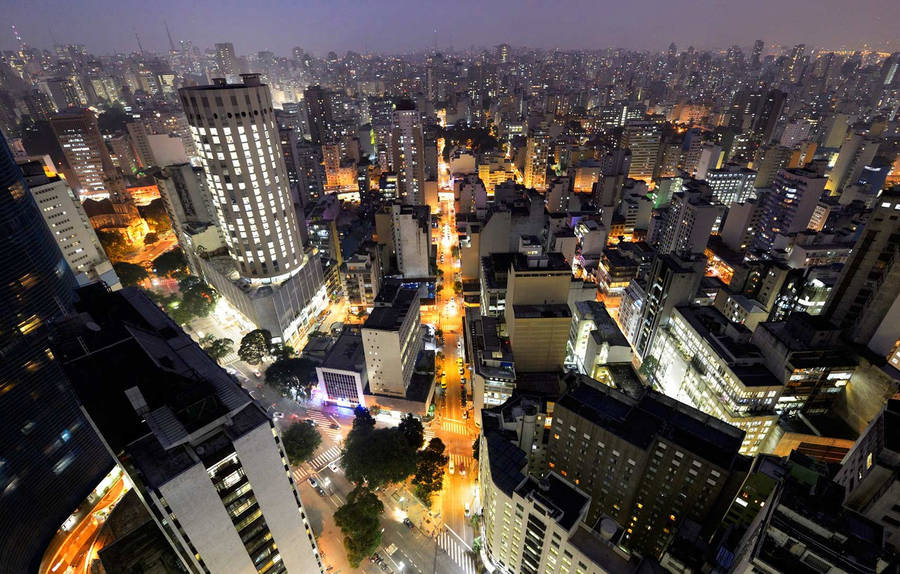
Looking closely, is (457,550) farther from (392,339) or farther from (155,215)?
(155,215)

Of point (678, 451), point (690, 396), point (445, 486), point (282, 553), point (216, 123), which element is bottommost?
point (445, 486)

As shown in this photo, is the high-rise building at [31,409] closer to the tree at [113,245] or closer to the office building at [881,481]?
the tree at [113,245]

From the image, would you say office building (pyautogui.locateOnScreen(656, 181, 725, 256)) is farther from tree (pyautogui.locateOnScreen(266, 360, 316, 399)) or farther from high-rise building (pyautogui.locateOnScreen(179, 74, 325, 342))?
high-rise building (pyautogui.locateOnScreen(179, 74, 325, 342))

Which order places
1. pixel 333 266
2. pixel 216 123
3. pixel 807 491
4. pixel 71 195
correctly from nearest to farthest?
pixel 807 491 < pixel 216 123 < pixel 71 195 < pixel 333 266

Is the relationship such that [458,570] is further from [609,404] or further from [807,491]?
[807,491]

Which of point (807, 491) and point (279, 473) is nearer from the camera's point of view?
point (807, 491)

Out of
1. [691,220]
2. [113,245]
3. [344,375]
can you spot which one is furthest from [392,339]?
[113,245]

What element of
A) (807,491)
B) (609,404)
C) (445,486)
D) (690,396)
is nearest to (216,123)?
(445,486)

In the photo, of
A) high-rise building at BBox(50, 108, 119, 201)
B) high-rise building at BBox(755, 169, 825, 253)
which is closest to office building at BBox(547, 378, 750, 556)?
high-rise building at BBox(755, 169, 825, 253)

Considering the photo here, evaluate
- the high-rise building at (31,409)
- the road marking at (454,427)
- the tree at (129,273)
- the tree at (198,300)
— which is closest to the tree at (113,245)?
the tree at (129,273)
